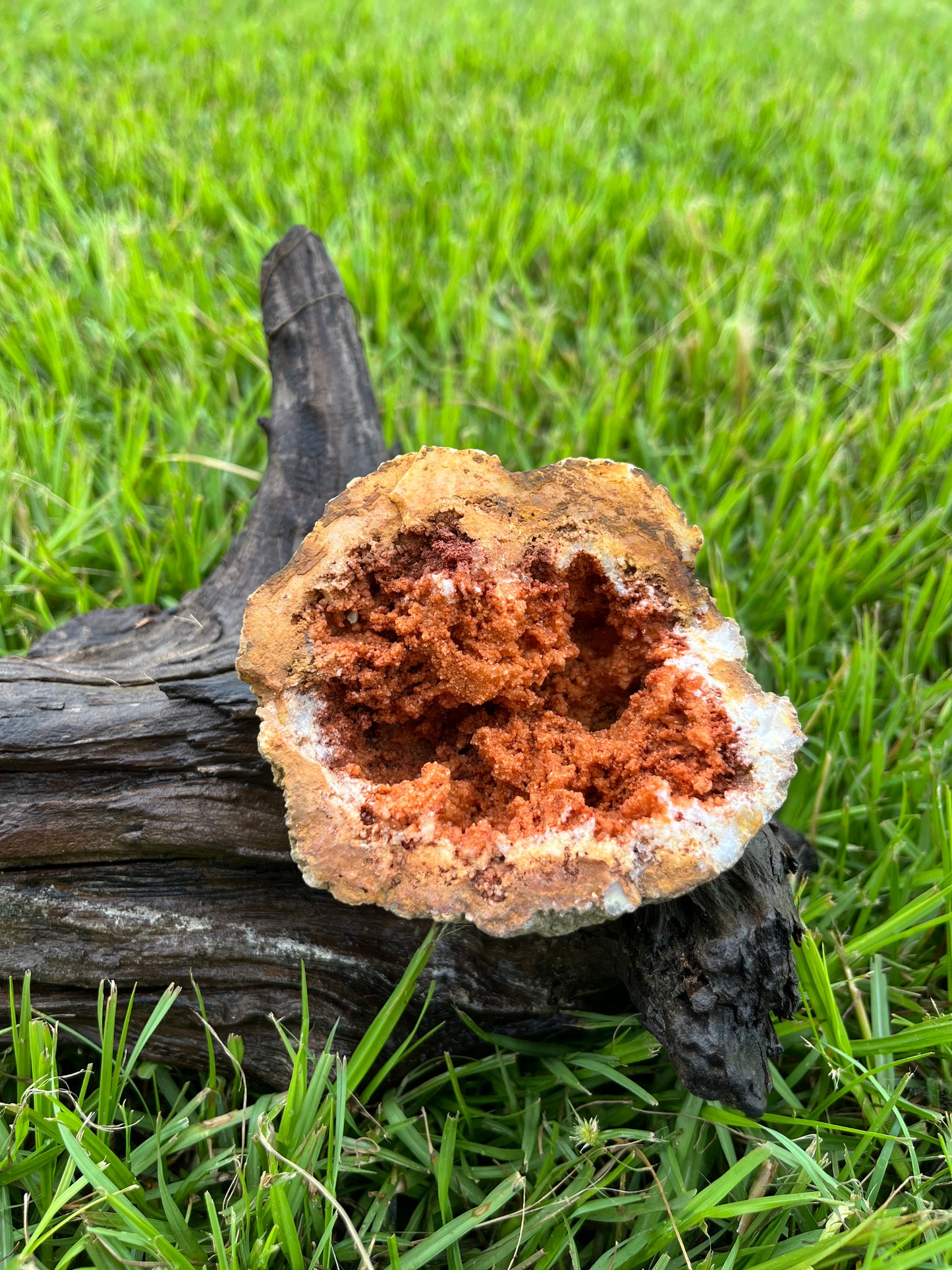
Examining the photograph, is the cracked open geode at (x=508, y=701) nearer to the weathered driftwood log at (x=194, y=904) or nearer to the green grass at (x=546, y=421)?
the weathered driftwood log at (x=194, y=904)

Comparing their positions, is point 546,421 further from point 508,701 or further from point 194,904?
point 194,904

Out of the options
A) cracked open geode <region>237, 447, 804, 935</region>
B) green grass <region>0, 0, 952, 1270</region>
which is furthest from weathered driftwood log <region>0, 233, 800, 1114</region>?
cracked open geode <region>237, 447, 804, 935</region>

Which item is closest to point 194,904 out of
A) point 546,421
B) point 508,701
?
point 508,701

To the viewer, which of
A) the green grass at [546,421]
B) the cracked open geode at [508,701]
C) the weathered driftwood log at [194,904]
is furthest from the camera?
the weathered driftwood log at [194,904]

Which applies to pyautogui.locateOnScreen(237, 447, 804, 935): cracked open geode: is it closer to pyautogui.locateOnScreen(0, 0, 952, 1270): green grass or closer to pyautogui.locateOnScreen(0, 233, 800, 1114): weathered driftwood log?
pyautogui.locateOnScreen(0, 233, 800, 1114): weathered driftwood log

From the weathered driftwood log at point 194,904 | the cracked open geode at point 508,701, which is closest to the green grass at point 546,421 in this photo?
the weathered driftwood log at point 194,904
